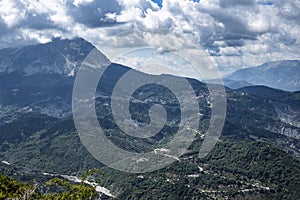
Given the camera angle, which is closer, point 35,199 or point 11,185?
point 35,199

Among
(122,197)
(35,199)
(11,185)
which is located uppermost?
(35,199)

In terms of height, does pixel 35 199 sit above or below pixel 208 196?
above

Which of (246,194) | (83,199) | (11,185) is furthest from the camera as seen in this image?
(246,194)

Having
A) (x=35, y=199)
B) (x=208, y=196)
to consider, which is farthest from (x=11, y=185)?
(x=208, y=196)

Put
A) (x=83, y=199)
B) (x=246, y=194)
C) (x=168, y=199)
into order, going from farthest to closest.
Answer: (x=246, y=194) → (x=168, y=199) → (x=83, y=199)

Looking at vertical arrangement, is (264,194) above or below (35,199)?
below

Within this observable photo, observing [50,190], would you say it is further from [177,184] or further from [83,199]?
[83,199]

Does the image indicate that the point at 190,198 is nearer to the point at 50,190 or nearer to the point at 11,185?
the point at 50,190

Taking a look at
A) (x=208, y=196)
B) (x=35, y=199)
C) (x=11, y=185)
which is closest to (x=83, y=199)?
(x=35, y=199)

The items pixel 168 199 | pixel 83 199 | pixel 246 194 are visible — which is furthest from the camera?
pixel 246 194
